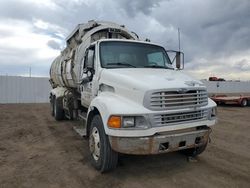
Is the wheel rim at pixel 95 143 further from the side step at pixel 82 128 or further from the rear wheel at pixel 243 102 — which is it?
the rear wheel at pixel 243 102

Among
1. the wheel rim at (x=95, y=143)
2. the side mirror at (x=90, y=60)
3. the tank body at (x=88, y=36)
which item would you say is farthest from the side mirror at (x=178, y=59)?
the wheel rim at (x=95, y=143)

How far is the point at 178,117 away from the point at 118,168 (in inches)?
64.9

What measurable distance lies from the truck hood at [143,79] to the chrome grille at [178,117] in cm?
50

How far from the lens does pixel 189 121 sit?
5270 mm

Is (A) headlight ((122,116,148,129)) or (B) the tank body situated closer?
(A) headlight ((122,116,148,129))

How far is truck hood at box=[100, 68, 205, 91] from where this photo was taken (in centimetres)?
506

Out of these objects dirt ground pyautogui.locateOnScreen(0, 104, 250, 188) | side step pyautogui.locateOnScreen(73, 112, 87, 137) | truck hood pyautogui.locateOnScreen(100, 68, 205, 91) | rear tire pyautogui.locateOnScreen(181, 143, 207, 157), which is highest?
truck hood pyautogui.locateOnScreen(100, 68, 205, 91)

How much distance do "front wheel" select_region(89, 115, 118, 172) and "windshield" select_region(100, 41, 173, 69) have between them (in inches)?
55.7

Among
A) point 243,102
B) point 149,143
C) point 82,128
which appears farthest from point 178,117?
point 243,102

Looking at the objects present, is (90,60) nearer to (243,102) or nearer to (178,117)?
(178,117)

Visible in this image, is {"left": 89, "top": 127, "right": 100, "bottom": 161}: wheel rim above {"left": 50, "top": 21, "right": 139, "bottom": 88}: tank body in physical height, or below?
below

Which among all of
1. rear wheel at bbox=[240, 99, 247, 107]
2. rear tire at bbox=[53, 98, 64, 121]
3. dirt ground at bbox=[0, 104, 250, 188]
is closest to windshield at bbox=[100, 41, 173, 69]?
dirt ground at bbox=[0, 104, 250, 188]

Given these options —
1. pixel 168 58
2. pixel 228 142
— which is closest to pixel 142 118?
pixel 168 58

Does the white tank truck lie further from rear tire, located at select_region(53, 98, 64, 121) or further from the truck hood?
rear tire, located at select_region(53, 98, 64, 121)
